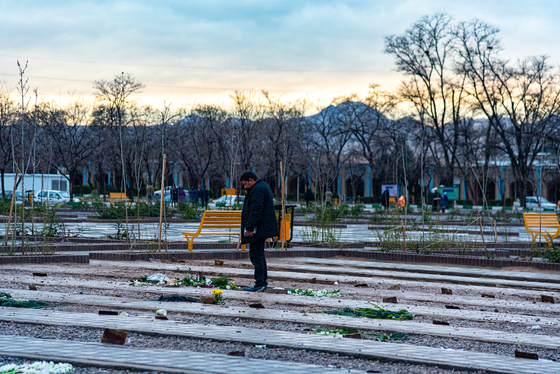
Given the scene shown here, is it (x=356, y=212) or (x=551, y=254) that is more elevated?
(x=356, y=212)

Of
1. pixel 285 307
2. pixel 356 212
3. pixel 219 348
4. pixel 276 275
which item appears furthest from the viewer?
pixel 356 212

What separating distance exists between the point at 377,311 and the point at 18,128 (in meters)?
45.8

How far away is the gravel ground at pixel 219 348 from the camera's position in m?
4.55

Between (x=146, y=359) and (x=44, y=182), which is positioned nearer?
(x=146, y=359)

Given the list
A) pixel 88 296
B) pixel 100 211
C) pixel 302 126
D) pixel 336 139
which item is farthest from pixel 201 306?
pixel 336 139

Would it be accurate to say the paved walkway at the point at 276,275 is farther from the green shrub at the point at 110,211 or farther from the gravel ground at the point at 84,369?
the green shrub at the point at 110,211

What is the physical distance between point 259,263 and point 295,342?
10.6 feet

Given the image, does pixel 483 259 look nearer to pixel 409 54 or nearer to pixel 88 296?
pixel 88 296

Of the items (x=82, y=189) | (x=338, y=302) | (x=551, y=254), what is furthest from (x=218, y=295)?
(x=82, y=189)

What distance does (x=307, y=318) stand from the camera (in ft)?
20.6

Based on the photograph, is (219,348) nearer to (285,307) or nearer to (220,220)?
(285,307)

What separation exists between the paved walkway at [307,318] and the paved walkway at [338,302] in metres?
0.67

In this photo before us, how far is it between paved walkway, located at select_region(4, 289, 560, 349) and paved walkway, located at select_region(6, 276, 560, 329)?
2.21ft

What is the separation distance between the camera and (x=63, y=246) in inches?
514
